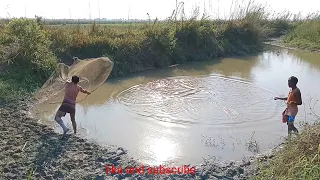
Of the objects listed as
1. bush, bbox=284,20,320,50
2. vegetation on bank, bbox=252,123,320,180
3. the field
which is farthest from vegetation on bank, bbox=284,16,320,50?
vegetation on bank, bbox=252,123,320,180

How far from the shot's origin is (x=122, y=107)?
8727 millimetres

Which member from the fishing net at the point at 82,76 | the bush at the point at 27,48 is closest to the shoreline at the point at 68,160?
the fishing net at the point at 82,76

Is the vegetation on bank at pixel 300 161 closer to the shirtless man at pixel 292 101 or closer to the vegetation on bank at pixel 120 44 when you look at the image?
the shirtless man at pixel 292 101

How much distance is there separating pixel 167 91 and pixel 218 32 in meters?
9.97

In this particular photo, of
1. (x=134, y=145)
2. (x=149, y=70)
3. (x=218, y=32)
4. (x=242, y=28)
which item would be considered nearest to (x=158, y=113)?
(x=134, y=145)

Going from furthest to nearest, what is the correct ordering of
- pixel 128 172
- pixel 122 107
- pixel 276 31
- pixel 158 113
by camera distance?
pixel 276 31 → pixel 122 107 → pixel 158 113 → pixel 128 172

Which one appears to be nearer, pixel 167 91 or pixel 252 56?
pixel 167 91

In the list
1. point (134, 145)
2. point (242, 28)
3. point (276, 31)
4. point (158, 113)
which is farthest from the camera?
point (276, 31)

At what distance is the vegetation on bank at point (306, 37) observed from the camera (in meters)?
23.0

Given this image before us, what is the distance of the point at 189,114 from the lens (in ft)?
26.7

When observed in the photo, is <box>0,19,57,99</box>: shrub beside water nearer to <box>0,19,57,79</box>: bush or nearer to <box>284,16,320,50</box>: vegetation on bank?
<box>0,19,57,79</box>: bush

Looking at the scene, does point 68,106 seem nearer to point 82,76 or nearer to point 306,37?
point 82,76

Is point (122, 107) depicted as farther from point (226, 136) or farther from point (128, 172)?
point (128, 172)
